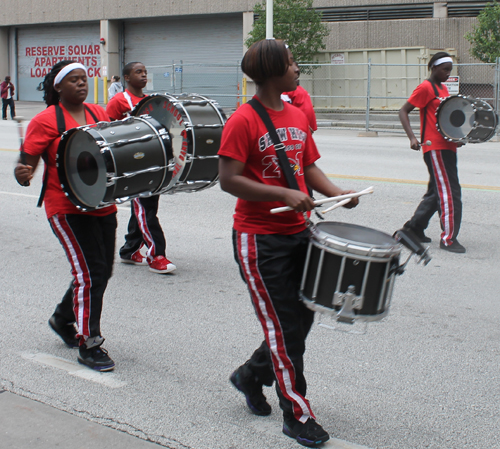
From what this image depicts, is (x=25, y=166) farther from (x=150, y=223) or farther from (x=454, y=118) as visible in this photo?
(x=454, y=118)

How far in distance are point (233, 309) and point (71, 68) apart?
7.15ft

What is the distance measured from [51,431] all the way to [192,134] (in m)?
2.70

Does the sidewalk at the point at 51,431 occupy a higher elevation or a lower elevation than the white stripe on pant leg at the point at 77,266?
lower

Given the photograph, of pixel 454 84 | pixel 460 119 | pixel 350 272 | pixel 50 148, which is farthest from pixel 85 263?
pixel 454 84

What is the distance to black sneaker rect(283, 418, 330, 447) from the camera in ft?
10.8

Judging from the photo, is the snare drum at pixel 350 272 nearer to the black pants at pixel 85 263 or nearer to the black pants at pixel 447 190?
the black pants at pixel 85 263

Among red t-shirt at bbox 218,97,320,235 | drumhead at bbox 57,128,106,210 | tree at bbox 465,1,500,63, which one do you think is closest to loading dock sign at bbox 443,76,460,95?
tree at bbox 465,1,500,63

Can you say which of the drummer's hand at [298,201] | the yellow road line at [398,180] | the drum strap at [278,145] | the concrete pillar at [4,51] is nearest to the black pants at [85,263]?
the drum strap at [278,145]

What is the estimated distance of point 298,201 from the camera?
308 cm

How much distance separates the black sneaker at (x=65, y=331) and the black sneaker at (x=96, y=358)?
0.30 m

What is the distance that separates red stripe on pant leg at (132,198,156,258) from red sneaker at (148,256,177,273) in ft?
0.20

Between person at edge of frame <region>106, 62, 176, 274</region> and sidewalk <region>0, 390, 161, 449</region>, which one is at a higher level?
person at edge of frame <region>106, 62, 176, 274</region>

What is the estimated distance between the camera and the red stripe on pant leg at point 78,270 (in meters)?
4.23

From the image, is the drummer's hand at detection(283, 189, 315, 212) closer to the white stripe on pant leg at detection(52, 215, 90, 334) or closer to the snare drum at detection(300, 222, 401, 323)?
the snare drum at detection(300, 222, 401, 323)
